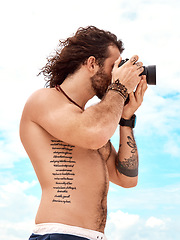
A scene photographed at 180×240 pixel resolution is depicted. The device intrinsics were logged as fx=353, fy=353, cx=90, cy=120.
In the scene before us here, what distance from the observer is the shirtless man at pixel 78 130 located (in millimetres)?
2535

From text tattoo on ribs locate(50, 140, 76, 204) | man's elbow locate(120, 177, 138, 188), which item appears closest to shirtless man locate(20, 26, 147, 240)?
text tattoo on ribs locate(50, 140, 76, 204)

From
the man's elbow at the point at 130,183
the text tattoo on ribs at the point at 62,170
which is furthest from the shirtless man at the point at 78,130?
the man's elbow at the point at 130,183

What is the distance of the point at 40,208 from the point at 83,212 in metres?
0.33

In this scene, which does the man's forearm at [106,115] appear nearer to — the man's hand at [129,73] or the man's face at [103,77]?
the man's hand at [129,73]

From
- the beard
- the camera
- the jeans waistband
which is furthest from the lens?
the camera

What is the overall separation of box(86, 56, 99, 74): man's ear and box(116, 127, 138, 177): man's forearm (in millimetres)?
700

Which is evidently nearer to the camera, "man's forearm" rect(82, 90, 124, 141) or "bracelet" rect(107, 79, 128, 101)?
"man's forearm" rect(82, 90, 124, 141)

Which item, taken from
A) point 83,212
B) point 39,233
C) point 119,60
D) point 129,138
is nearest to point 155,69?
point 119,60

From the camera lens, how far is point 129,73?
291 cm

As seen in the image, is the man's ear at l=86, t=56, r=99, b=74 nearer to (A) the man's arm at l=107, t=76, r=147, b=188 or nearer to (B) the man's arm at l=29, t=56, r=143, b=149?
(B) the man's arm at l=29, t=56, r=143, b=149

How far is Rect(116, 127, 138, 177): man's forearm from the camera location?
335 cm

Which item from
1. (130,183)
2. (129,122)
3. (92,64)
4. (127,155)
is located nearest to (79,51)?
(92,64)

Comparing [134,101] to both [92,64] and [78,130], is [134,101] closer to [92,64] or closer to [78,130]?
[92,64]

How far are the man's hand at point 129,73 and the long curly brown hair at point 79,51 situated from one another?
22cm
